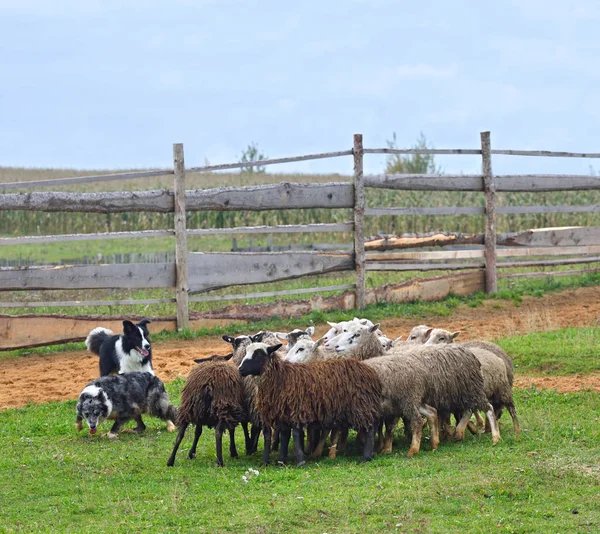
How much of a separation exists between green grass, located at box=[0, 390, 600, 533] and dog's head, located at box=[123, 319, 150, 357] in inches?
51.9

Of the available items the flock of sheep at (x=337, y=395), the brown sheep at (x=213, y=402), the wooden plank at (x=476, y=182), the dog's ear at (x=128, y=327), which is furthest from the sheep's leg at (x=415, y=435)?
the wooden plank at (x=476, y=182)

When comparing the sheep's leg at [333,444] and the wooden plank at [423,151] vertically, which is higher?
the wooden plank at [423,151]

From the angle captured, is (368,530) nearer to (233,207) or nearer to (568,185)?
(233,207)

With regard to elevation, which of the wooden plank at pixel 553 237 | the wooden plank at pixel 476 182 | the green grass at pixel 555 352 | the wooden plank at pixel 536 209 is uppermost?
the wooden plank at pixel 476 182

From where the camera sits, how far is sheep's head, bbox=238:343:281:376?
8.88 meters

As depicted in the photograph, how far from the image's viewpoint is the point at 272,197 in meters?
17.0

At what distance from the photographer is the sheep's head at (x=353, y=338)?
1005 centimetres

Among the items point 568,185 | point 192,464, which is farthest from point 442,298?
point 192,464

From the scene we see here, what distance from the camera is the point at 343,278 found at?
75.4 feet

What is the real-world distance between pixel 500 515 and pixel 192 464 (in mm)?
3228

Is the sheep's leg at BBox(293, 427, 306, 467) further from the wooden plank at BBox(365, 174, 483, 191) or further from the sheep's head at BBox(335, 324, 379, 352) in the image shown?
the wooden plank at BBox(365, 174, 483, 191)

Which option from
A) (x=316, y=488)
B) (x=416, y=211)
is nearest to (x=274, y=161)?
(x=416, y=211)

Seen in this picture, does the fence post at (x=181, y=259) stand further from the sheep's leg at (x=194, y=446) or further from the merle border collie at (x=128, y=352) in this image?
the sheep's leg at (x=194, y=446)

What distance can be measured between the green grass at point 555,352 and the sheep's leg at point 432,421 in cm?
377
